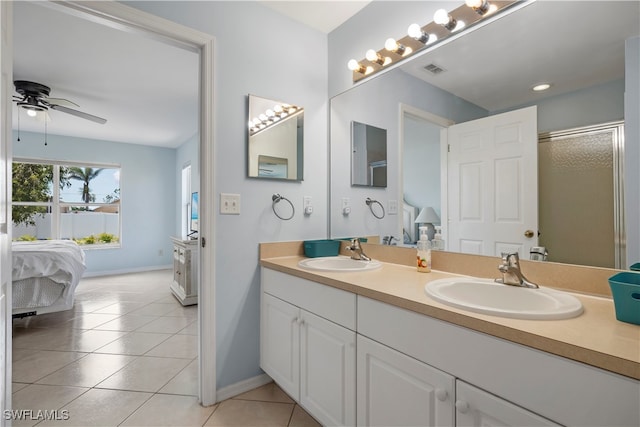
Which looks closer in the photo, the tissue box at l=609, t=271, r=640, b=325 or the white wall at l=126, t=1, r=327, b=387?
the tissue box at l=609, t=271, r=640, b=325

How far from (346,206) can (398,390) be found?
4.19 feet

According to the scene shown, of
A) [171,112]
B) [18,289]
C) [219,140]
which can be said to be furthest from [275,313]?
[171,112]

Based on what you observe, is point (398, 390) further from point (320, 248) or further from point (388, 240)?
point (320, 248)

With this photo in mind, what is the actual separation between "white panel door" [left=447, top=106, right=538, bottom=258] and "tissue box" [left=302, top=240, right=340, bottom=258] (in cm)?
79

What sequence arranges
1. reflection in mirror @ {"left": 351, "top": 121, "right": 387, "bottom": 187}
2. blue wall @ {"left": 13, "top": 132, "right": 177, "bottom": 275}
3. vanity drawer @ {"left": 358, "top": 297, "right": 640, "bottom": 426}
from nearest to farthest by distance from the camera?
vanity drawer @ {"left": 358, "top": 297, "right": 640, "bottom": 426} → reflection in mirror @ {"left": 351, "top": 121, "right": 387, "bottom": 187} → blue wall @ {"left": 13, "top": 132, "right": 177, "bottom": 275}

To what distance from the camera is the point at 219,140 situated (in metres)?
1.75

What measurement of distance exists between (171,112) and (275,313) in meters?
3.42

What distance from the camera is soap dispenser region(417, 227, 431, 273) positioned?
152 centimetres

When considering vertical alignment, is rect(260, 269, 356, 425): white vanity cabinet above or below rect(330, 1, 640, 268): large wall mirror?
below

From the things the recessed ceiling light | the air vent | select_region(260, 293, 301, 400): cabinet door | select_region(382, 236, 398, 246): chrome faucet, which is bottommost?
select_region(260, 293, 301, 400): cabinet door

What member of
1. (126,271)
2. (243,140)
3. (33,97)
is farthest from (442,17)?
(126,271)

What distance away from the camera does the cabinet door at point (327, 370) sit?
127 centimetres

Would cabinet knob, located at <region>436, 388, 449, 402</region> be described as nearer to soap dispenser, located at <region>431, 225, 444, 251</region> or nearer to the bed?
soap dispenser, located at <region>431, 225, 444, 251</region>

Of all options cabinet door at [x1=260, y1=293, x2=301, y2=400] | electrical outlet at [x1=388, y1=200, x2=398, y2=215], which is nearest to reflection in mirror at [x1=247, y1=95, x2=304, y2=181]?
electrical outlet at [x1=388, y1=200, x2=398, y2=215]
